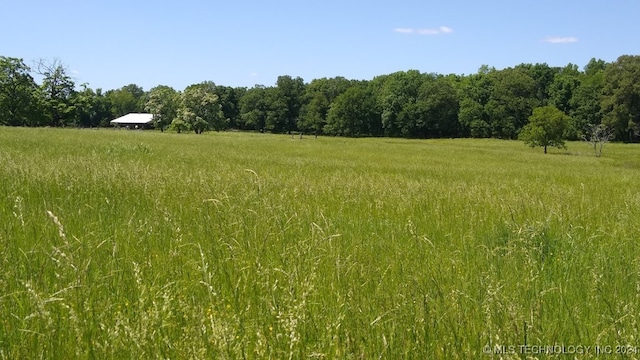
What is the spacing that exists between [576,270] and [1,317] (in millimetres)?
4539

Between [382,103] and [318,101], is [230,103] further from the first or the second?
[382,103]

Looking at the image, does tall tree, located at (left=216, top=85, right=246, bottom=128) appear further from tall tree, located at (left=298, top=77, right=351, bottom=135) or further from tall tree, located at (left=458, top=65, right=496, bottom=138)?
tall tree, located at (left=458, top=65, right=496, bottom=138)

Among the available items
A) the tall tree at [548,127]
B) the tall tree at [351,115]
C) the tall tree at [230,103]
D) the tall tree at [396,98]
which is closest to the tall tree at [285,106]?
the tall tree at [230,103]

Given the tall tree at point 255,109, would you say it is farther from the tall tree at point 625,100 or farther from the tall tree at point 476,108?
the tall tree at point 625,100

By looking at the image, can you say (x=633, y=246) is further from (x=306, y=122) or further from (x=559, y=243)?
(x=306, y=122)

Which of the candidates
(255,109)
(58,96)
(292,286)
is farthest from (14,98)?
(292,286)

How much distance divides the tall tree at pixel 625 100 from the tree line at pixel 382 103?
0.56 feet

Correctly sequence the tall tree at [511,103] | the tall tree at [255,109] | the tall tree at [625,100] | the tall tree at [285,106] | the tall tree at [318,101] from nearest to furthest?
the tall tree at [625,100] < the tall tree at [511,103] < the tall tree at [318,101] < the tall tree at [285,106] < the tall tree at [255,109]

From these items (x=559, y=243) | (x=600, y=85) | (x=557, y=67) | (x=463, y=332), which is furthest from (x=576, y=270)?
(x=557, y=67)

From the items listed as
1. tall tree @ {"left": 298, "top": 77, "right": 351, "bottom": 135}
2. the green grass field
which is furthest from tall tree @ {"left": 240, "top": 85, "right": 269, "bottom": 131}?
the green grass field

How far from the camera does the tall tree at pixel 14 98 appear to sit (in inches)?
2813

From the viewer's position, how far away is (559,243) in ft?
16.3

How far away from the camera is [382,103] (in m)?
113

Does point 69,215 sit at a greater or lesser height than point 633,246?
greater
